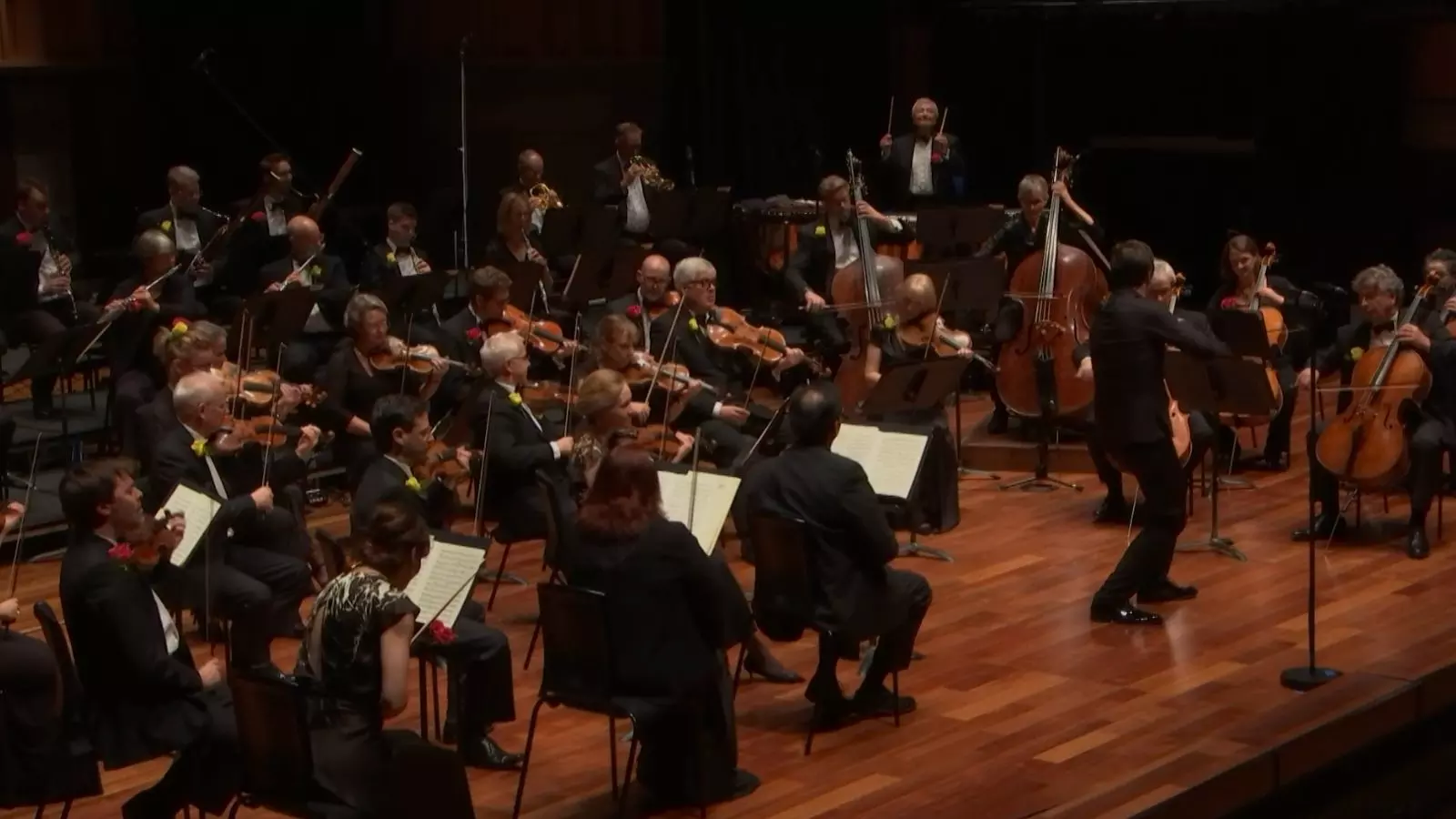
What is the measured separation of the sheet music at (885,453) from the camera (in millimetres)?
7004

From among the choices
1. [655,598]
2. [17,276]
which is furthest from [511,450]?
[17,276]

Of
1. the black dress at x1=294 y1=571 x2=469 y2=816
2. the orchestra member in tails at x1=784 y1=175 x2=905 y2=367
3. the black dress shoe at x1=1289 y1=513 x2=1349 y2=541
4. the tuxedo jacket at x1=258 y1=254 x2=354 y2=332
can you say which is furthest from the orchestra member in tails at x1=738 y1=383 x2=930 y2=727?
the orchestra member in tails at x1=784 y1=175 x2=905 y2=367

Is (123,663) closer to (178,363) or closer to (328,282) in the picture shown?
(178,363)

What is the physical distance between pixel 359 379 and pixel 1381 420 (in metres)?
4.22

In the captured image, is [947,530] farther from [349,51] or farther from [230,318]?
[349,51]

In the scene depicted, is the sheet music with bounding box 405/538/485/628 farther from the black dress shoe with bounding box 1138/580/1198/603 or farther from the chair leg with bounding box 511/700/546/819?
the black dress shoe with bounding box 1138/580/1198/603

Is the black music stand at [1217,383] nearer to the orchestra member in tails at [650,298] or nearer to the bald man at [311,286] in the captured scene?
the orchestra member in tails at [650,298]

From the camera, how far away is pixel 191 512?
6109mm

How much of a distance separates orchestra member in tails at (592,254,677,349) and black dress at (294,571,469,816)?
4.25m

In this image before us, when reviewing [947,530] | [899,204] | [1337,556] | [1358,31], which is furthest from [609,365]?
[1358,31]

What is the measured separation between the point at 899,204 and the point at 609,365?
14.0 feet

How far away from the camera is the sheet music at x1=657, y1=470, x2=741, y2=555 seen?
6.07 metres

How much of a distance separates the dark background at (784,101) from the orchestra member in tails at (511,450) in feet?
14.0

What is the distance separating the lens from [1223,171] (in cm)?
1316
